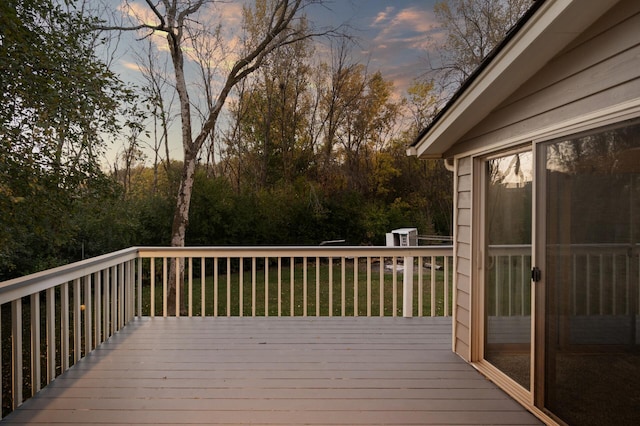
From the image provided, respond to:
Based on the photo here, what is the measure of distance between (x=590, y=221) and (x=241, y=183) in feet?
42.8

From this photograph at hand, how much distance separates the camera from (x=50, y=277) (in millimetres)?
3402

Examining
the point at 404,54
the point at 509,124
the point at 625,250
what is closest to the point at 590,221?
the point at 625,250

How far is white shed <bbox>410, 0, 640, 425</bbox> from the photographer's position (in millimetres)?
2074

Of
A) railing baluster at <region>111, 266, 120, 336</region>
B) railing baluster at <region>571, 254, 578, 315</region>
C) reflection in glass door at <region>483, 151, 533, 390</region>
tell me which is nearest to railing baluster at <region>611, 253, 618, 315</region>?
railing baluster at <region>571, 254, 578, 315</region>

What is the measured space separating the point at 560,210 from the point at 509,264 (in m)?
0.80

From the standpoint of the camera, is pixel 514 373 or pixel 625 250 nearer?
pixel 625 250

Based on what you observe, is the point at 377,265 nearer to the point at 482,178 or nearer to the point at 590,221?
the point at 482,178

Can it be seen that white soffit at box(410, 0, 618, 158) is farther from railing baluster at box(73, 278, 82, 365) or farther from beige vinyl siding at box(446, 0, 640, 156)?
railing baluster at box(73, 278, 82, 365)

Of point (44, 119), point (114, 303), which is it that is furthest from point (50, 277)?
point (44, 119)

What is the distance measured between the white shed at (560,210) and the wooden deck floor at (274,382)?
1.54ft

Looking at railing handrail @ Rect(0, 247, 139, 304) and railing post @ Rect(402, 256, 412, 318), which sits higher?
railing handrail @ Rect(0, 247, 139, 304)

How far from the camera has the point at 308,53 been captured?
14.3m

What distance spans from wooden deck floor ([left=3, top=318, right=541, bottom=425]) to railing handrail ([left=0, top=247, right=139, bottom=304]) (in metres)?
0.75

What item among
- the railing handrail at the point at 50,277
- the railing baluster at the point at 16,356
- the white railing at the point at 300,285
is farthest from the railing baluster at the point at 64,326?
the white railing at the point at 300,285
